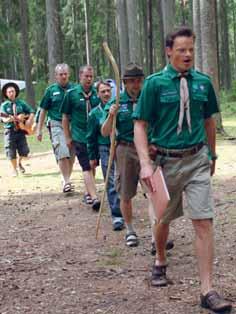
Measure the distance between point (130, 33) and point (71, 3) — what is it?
27685 mm

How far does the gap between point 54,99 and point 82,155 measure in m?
1.40

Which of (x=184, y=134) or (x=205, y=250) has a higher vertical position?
(x=184, y=134)

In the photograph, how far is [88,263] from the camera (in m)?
6.11

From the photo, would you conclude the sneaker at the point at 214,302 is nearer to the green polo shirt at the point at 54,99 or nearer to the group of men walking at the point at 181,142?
the group of men walking at the point at 181,142

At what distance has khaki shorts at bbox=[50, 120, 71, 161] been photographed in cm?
995

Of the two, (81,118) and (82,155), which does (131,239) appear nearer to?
(82,155)

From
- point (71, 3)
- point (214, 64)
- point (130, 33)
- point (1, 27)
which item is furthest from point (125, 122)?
point (71, 3)

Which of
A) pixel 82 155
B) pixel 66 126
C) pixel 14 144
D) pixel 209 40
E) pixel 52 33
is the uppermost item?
pixel 52 33

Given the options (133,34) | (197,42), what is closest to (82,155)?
(197,42)

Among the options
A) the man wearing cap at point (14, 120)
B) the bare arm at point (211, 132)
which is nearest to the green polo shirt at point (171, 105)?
the bare arm at point (211, 132)

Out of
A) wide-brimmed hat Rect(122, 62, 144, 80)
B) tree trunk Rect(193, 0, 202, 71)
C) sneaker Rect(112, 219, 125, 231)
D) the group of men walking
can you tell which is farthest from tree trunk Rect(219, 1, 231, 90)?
the group of men walking

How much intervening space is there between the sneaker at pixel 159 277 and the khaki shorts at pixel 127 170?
135cm

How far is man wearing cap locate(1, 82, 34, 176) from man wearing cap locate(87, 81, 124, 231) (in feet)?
16.1

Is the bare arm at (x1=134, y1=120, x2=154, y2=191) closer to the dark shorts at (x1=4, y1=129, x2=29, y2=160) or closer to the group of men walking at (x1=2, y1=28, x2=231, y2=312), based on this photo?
the group of men walking at (x1=2, y1=28, x2=231, y2=312)
